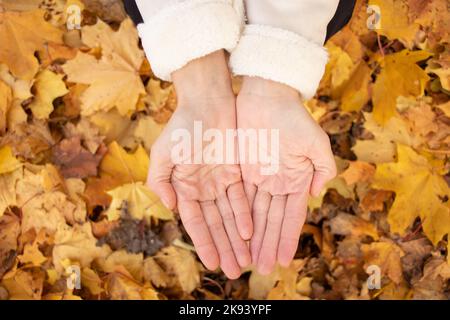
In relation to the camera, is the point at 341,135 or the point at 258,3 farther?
the point at 341,135

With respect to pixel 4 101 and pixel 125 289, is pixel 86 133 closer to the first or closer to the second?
pixel 4 101

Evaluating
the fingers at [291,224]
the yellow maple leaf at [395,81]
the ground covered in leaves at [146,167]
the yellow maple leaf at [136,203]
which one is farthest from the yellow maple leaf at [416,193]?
Answer: the yellow maple leaf at [136,203]

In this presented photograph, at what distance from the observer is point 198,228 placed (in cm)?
137

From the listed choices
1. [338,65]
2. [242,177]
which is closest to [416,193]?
[338,65]

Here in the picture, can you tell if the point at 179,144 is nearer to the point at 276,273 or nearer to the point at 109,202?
the point at 109,202

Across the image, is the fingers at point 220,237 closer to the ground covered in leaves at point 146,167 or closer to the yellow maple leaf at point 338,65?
the ground covered in leaves at point 146,167

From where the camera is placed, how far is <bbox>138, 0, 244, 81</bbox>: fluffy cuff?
1.29 meters

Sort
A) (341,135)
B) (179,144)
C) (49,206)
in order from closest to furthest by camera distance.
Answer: (179,144) < (49,206) < (341,135)

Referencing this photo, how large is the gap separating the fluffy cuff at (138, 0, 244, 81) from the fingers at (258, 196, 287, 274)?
460 mm

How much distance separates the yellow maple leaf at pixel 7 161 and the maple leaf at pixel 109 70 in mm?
291

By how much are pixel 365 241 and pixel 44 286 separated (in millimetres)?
1175

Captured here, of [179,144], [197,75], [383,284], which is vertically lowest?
[383,284]

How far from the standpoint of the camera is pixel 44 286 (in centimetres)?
173

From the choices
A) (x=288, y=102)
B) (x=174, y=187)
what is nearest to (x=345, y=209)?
(x=288, y=102)
